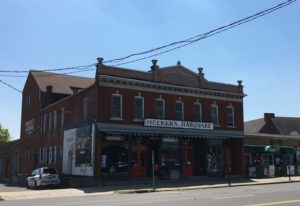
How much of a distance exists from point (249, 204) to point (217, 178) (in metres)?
22.1

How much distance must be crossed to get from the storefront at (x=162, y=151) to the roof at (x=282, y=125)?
3303 cm

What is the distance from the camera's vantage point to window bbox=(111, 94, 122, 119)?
33.2 m

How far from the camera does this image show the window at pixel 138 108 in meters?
34.3

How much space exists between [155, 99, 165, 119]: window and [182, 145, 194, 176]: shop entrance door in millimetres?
3690

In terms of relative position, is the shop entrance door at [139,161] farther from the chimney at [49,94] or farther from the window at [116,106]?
the chimney at [49,94]

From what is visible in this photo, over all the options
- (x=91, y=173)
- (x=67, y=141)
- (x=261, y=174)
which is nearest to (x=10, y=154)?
(x=67, y=141)

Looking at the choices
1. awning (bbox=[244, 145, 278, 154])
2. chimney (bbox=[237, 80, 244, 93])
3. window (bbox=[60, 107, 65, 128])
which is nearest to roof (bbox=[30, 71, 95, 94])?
window (bbox=[60, 107, 65, 128])

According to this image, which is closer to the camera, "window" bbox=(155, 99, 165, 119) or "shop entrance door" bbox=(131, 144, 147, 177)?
"shop entrance door" bbox=(131, 144, 147, 177)

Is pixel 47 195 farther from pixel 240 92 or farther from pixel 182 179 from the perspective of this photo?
pixel 240 92

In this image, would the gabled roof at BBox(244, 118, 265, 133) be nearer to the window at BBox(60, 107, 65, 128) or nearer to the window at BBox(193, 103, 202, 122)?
the window at BBox(193, 103, 202, 122)

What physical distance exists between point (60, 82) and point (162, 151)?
19510mm

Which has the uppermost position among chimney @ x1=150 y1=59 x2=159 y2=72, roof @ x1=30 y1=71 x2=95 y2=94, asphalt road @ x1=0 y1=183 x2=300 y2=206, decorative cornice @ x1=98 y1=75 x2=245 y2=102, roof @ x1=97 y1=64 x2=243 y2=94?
roof @ x1=30 y1=71 x2=95 y2=94

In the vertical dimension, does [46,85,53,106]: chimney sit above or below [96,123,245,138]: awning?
above

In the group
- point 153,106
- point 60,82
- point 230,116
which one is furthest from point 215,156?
point 60,82
